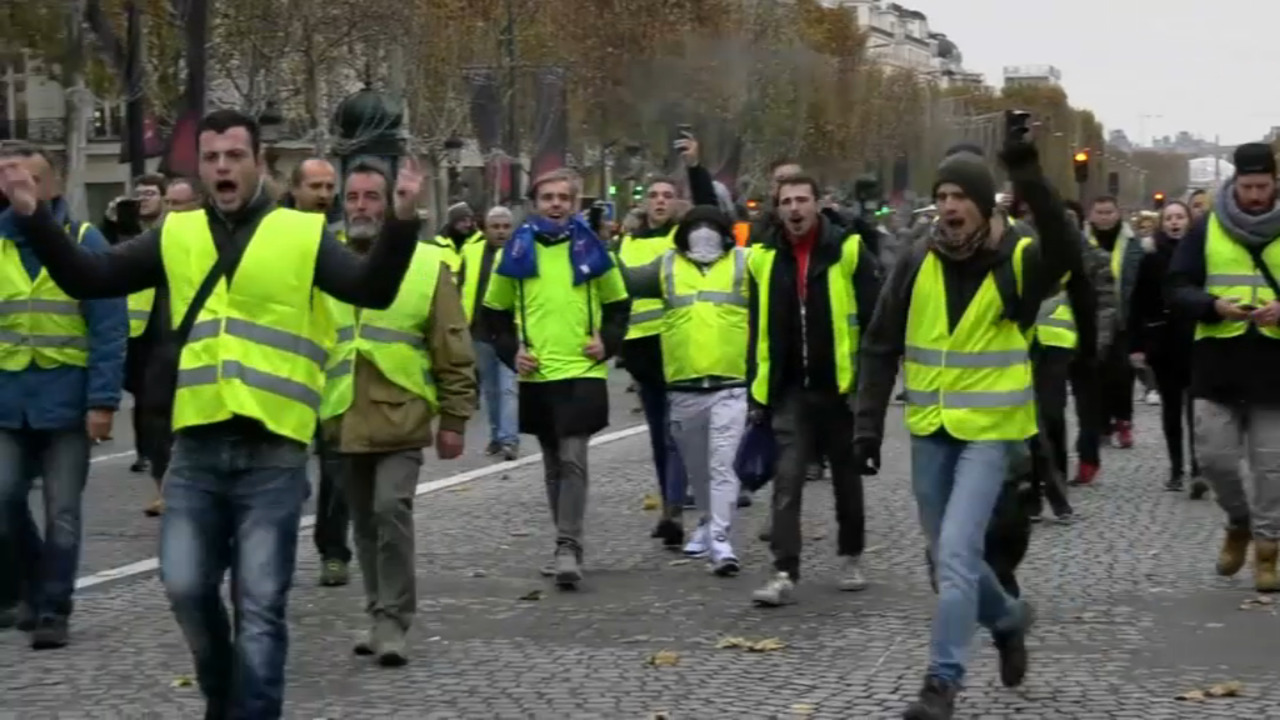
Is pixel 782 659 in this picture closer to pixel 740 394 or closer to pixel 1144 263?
pixel 740 394

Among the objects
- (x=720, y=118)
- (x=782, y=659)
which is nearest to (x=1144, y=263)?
(x=782, y=659)

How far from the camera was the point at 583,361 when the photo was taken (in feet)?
36.1

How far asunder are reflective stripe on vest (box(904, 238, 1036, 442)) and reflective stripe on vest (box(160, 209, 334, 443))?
2162 mm

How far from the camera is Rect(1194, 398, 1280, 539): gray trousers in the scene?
10562 mm

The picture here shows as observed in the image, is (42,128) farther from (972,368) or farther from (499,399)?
(972,368)

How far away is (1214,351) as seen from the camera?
10.9 meters

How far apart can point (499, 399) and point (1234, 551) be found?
803 cm

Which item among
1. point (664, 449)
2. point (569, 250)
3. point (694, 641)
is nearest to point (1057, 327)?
point (664, 449)

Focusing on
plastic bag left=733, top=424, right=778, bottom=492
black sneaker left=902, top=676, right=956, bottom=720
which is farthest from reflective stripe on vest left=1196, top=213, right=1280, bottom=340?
black sneaker left=902, top=676, right=956, bottom=720

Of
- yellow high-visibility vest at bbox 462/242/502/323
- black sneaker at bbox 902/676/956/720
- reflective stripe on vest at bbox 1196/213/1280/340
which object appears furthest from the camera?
yellow high-visibility vest at bbox 462/242/502/323

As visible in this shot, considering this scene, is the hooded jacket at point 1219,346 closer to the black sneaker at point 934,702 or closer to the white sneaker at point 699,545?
the white sneaker at point 699,545

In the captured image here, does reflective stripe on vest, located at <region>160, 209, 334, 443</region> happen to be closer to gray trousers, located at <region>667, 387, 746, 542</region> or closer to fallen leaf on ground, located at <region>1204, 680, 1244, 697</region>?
fallen leaf on ground, located at <region>1204, 680, 1244, 697</region>

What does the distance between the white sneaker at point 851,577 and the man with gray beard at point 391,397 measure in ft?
7.72

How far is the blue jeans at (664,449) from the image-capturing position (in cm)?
1245
